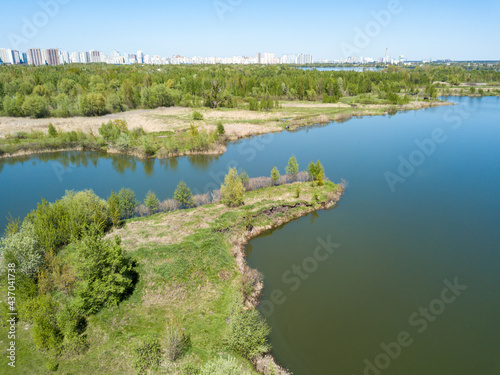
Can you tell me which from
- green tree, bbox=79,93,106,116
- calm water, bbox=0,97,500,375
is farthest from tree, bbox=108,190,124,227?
green tree, bbox=79,93,106,116

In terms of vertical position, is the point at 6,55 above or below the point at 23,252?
above

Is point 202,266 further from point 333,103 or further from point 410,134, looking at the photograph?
point 333,103

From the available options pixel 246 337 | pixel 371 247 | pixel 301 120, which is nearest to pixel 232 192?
pixel 371 247

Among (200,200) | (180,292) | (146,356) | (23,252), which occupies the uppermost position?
(23,252)

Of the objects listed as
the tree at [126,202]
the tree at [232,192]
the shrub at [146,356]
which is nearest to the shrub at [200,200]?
the tree at [232,192]

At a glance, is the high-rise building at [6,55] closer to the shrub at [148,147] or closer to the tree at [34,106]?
the tree at [34,106]

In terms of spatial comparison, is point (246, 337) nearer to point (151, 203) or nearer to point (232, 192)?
point (232, 192)
